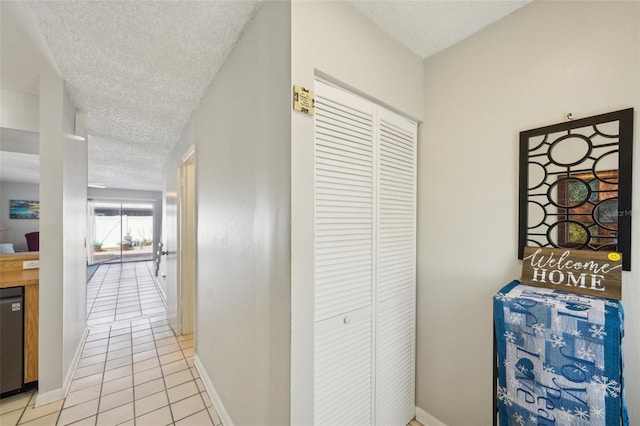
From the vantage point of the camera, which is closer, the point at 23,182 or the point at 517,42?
the point at 517,42

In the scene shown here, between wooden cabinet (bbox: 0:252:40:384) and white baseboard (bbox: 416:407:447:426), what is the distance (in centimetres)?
291

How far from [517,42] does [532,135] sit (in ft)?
1.61

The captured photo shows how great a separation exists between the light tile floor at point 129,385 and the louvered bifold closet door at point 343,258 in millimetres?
1094

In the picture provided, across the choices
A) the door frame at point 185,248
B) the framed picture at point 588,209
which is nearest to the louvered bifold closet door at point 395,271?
the framed picture at point 588,209

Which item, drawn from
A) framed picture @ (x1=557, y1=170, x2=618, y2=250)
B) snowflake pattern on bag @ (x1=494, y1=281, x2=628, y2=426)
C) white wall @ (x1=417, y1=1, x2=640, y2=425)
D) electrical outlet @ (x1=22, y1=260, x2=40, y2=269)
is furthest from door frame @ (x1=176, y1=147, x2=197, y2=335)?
framed picture @ (x1=557, y1=170, x2=618, y2=250)

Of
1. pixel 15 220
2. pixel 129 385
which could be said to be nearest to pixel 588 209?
pixel 129 385

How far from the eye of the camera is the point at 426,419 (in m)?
1.62

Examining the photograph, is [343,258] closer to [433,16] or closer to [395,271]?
[395,271]

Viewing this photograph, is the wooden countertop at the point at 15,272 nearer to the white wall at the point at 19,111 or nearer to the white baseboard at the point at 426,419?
the white wall at the point at 19,111

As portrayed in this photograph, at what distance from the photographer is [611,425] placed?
84cm

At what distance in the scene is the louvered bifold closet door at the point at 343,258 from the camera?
1.13 meters

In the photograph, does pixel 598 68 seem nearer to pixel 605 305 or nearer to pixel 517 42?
pixel 517 42

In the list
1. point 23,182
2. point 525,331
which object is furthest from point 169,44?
point 23,182

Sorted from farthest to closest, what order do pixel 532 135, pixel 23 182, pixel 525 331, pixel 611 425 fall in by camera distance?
pixel 23 182 < pixel 532 135 < pixel 525 331 < pixel 611 425
